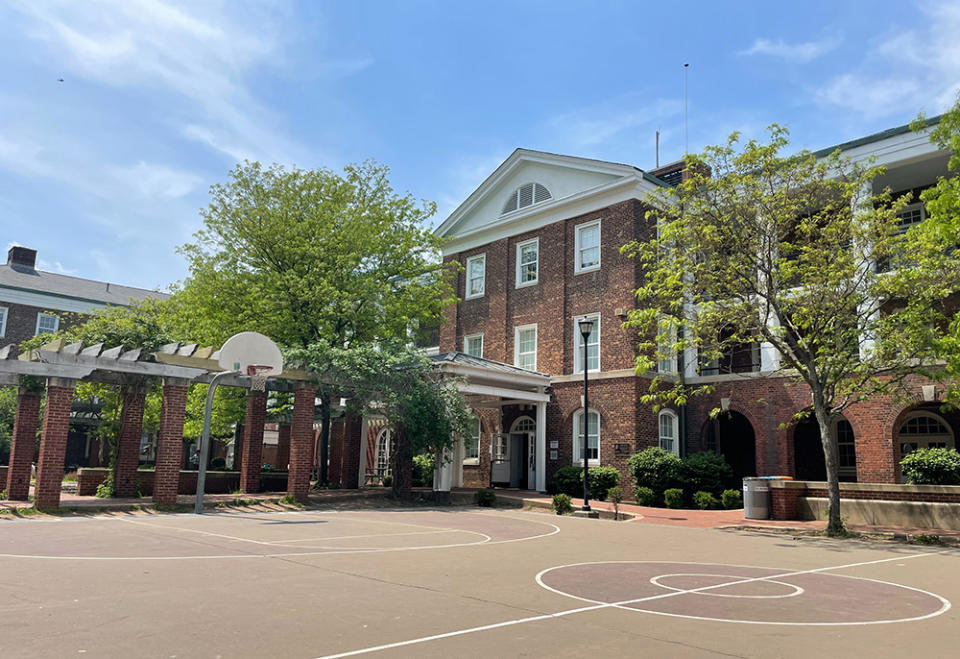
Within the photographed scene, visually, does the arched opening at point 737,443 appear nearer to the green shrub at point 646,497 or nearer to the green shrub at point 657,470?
the green shrub at point 657,470

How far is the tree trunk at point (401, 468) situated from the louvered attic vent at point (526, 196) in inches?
496

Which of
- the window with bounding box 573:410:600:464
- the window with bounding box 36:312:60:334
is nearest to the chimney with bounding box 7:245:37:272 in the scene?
the window with bounding box 36:312:60:334

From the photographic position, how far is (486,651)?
18.6 ft

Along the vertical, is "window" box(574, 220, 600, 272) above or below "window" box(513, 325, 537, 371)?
above

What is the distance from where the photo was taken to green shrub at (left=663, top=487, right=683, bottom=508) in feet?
77.9

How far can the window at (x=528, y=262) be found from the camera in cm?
3134

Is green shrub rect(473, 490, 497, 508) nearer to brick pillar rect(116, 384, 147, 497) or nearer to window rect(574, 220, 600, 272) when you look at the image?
window rect(574, 220, 600, 272)

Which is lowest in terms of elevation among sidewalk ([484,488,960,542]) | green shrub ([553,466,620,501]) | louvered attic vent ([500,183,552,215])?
sidewalk ([484,488,960,542])

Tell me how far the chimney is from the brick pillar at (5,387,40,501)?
101ft

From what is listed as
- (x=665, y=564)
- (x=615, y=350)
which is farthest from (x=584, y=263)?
(x=665, y=564)

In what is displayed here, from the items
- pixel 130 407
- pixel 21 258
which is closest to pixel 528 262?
pixel 130 407

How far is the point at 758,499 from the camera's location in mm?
20625

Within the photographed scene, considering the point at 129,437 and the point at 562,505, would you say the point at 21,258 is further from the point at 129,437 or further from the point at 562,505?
the point at 562,505

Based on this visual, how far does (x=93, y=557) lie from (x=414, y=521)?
8.74 meters
